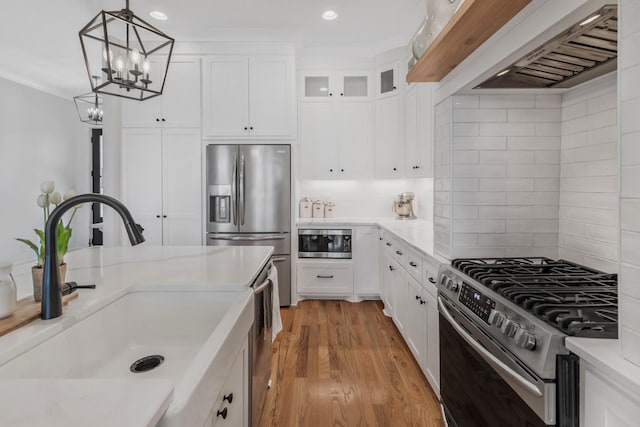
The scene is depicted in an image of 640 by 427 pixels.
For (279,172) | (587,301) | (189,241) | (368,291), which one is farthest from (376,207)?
(587,301)

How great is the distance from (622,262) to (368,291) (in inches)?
128

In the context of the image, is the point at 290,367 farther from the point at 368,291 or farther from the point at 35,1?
the point at 35,1

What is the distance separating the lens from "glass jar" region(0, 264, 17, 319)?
914 millimetres

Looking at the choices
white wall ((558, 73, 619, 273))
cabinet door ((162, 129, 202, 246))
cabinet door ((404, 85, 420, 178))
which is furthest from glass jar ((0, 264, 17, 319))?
cabinet door ((404, 85, 420, 178))

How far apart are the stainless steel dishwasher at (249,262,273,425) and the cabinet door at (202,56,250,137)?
87.4 inches

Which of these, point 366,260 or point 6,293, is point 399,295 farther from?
point 6,293

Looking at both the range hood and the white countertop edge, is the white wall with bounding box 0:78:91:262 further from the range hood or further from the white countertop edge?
the white countertop edge

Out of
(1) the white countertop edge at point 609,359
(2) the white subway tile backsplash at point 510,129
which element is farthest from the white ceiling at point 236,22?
(1) the white countertop edge at point 609,359

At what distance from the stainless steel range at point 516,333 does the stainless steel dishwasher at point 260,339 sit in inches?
35.1

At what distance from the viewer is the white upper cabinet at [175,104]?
12.2 ft

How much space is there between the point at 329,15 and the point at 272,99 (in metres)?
1.00

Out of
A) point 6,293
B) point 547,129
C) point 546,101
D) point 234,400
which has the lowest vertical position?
point 234,400

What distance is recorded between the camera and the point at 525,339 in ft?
3.36

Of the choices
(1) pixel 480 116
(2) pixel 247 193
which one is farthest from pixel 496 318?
(2) pixel 247 193
